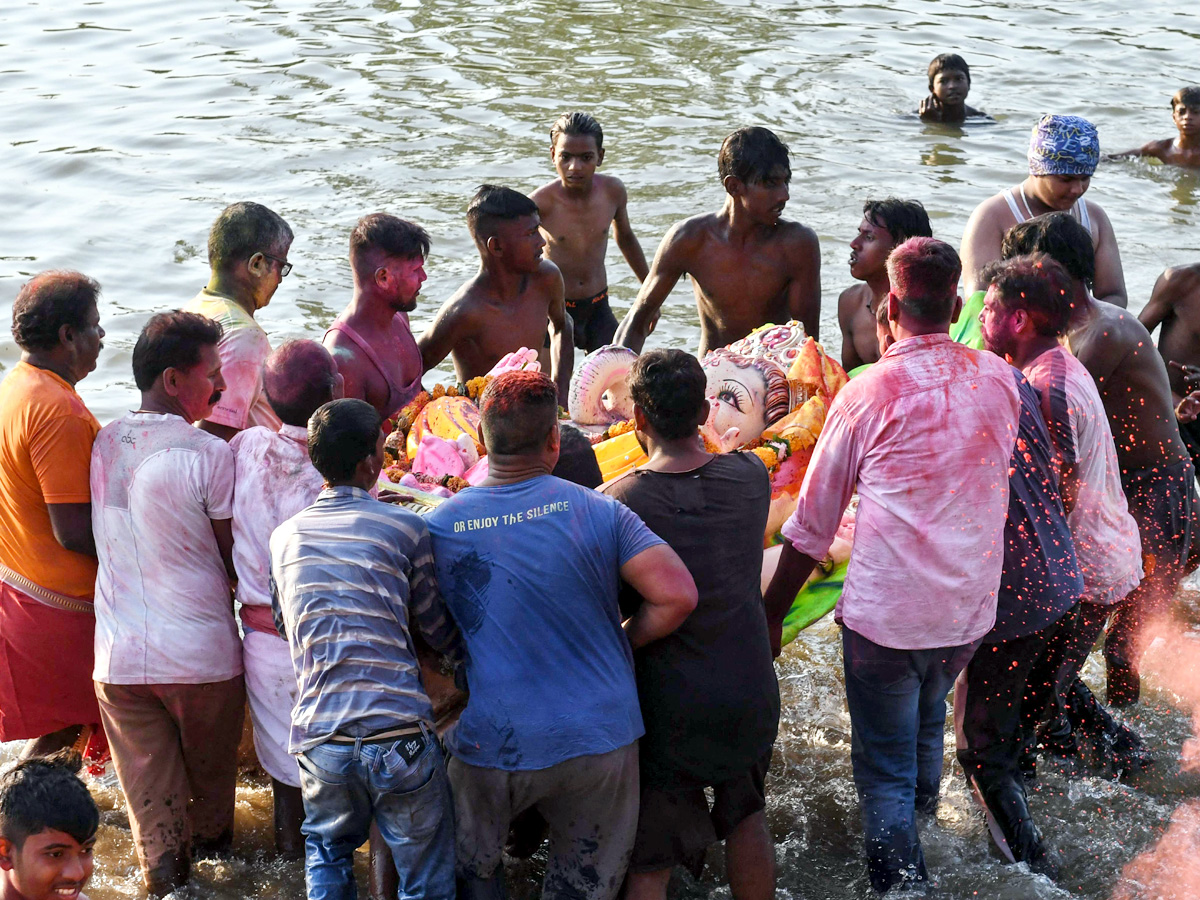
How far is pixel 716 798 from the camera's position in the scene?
397 cm

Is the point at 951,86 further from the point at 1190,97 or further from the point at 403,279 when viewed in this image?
the point at 403,279

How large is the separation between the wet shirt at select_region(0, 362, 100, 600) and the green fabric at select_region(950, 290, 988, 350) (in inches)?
130

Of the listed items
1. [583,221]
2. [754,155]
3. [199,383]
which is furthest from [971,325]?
[583,221]

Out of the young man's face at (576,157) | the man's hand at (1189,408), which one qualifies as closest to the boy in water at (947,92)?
the young man's face at (576,157)

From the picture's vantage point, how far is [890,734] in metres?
4.12

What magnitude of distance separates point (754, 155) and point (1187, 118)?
25.3 ft

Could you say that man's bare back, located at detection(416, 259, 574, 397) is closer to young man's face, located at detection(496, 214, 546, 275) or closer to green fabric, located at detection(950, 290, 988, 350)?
young man's face, located at detection(496, 214, 546, 275)

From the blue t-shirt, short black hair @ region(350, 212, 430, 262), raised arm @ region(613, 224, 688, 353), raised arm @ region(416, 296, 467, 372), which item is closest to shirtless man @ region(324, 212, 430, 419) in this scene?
short black hair @ region(350, 212, 430, 262)

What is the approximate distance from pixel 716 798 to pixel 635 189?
30.1 feet

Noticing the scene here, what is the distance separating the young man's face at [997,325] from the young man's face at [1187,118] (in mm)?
8740

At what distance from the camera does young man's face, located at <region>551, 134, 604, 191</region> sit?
751 centimetres

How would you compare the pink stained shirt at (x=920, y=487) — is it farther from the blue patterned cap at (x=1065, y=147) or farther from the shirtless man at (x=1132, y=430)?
the blue patterned cap at (x=1065, y=147)

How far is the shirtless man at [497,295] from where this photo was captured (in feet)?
19.1

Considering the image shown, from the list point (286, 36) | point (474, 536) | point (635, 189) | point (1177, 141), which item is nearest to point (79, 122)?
Result: point (286, 36)
